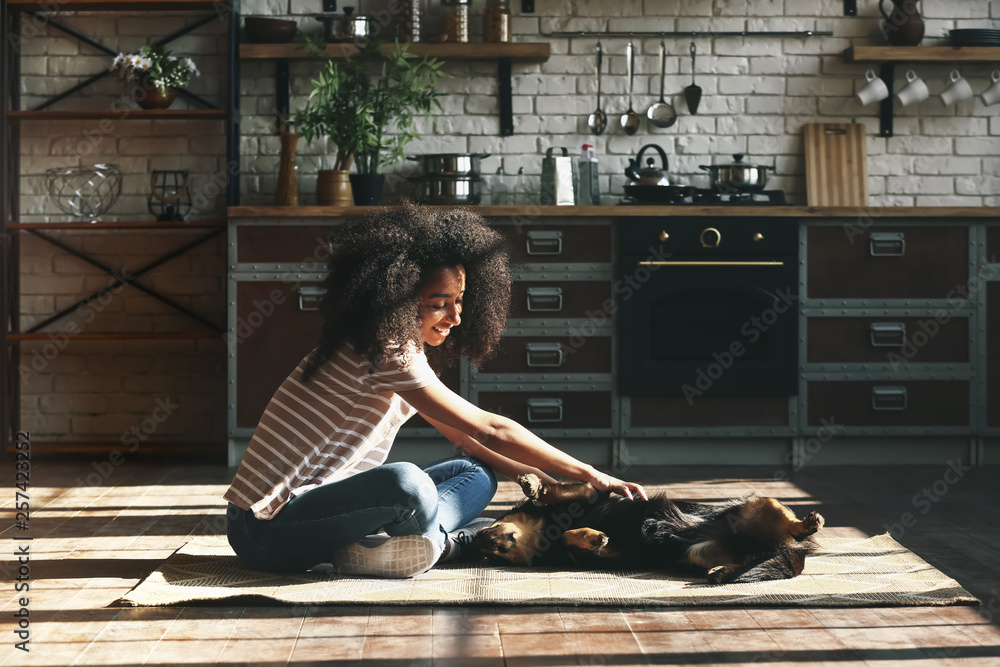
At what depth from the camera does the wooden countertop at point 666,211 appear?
3.81 meters

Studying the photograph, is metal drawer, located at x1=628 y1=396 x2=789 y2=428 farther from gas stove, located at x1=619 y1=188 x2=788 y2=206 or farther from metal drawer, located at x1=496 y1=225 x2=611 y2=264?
gas stove, located at x1=619 y1=188 x2=788 y2=206

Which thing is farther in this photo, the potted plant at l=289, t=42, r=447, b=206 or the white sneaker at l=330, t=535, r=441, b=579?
the potted plant at l=289, t=42, r=447, b=206

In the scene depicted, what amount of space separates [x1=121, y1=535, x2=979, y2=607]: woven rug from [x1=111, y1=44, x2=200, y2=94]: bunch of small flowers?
2.45 meters

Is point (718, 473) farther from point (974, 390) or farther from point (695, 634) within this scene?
point (695, 634)

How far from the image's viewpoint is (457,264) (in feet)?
7.14

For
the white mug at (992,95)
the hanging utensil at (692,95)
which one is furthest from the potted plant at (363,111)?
the white mug at (992,95)

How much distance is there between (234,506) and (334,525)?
0.24m

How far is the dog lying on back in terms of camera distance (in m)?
2.20

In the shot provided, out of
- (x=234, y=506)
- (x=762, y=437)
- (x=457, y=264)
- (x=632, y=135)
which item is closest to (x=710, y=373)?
(x=762, y=437)

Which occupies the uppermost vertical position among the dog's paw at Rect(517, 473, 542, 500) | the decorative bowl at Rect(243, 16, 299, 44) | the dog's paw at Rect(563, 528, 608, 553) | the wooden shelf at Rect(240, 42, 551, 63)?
the decorative bowl at Rect(243, 16, 299, 44)

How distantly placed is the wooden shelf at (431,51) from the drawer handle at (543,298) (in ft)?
3.68

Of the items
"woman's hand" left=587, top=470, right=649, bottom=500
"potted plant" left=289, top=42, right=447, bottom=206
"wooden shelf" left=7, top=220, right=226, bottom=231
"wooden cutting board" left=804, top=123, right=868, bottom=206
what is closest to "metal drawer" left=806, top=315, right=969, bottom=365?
"wooden cutting board" left=804, top=123, right=868, bottom=206

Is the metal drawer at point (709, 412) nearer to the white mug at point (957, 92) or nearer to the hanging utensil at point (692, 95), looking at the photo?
the hanging utensil at point (692, 95)

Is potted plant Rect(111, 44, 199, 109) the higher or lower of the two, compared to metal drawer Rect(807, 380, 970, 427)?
higher
